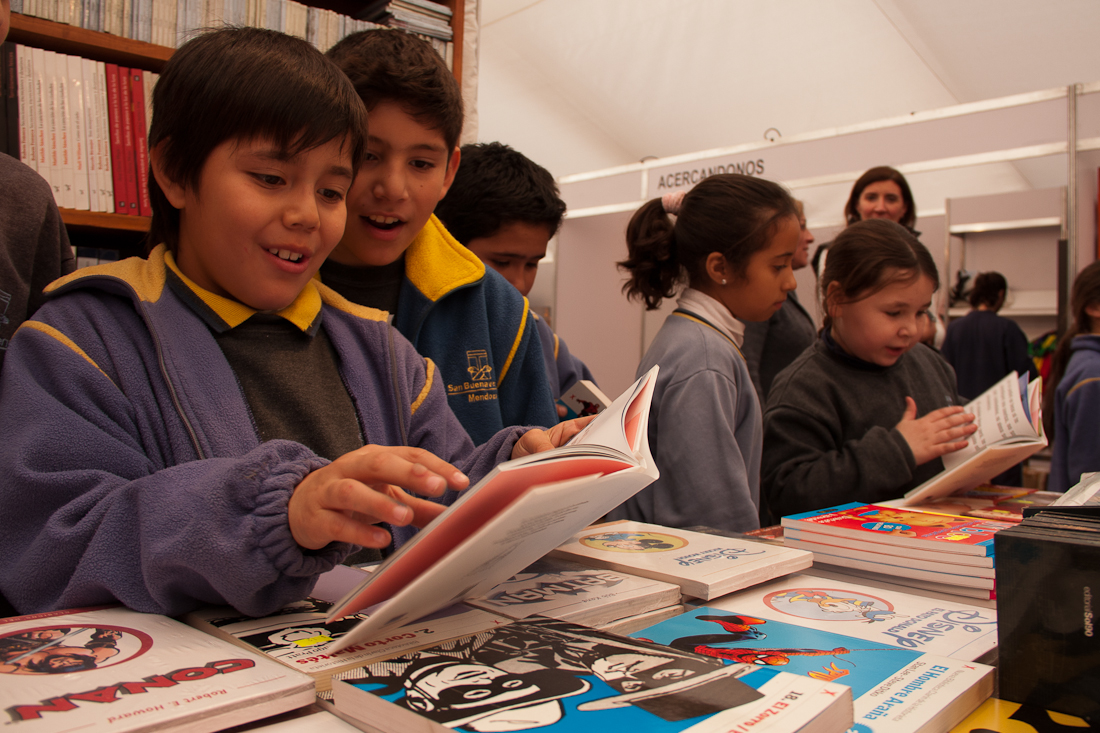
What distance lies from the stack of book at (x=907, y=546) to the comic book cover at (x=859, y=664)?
0.26m

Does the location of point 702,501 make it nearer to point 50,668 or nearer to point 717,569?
point 717,569

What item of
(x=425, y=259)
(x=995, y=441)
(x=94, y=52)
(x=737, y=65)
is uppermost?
(x=737, y=65)

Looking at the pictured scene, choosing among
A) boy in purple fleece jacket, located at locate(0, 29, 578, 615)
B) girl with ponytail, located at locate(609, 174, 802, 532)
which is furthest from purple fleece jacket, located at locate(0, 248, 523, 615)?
girl with ponytail, located at locate(609, 174, 802, 532)

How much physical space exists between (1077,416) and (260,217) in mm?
2666

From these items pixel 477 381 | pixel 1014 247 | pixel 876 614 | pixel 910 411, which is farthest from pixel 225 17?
pixel 1014 247

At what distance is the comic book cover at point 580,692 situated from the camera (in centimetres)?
41

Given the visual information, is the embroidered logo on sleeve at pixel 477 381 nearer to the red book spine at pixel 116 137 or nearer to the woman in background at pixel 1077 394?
the red book spine at pixel 116 137

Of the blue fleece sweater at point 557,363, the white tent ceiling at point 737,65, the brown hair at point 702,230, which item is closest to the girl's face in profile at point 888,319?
the brown hair at point 702,230

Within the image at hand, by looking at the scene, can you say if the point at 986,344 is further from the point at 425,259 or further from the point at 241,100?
the point at 241,100

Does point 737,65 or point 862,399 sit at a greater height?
point 737,65

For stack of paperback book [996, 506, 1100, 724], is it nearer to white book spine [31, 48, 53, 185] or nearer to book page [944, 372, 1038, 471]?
book page [944, 372, 1038, 471]

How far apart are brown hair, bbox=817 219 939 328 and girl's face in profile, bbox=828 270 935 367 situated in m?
0.01

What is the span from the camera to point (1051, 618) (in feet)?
1.85

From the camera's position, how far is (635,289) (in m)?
1.86
